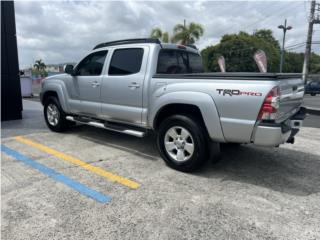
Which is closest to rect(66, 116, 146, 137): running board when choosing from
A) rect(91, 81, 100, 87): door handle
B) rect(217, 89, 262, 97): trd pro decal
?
rect(91, 81, 100, 87): door handle

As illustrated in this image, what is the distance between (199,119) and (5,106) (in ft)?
21.0

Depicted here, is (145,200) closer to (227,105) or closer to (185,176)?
(185,176)

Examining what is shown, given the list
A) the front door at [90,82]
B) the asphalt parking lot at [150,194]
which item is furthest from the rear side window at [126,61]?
the asphalt parking lot at [150,194]

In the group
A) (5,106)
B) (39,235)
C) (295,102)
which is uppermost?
(295,102)

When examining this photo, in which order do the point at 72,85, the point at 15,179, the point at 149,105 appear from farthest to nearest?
1. the point at 72,85
2. the point at 149,105
3. the point at 15,179

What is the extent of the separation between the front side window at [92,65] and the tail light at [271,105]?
321cm

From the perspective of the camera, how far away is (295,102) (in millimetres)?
4211

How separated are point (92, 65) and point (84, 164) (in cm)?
213

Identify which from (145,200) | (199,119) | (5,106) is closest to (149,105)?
(199,119)

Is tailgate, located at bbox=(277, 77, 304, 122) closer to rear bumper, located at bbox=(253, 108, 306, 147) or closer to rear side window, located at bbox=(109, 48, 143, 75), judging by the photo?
rear bumper, located at bbox=(253, 108, 306, 147)

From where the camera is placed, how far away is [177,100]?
4109 mm

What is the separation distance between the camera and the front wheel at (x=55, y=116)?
21.3ft

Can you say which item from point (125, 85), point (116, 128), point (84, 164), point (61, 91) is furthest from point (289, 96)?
point (61, 91)

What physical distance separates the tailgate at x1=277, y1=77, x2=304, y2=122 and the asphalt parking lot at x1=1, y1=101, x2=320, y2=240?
Answer: 930 millimetres
